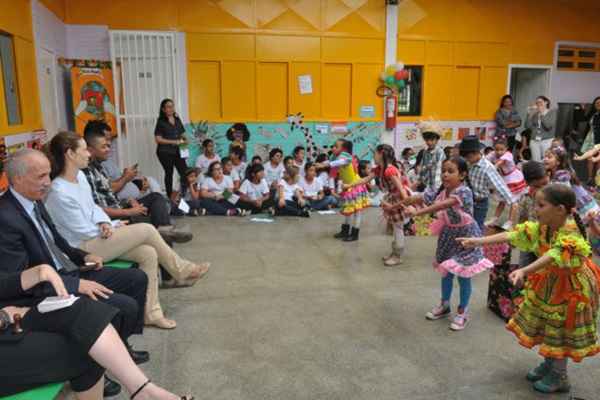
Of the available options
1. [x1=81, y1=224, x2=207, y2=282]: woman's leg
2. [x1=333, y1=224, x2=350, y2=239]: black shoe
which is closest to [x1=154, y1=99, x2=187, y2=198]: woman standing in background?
[x1=333, y1=224, x2=350, y2=239]: black shoe

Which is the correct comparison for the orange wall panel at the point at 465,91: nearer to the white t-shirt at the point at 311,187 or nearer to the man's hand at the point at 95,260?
the white t-shirt at the point at 311,187

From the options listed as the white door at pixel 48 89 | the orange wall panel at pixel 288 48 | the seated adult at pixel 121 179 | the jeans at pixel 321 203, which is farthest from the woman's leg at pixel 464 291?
the orange wall panel at pixel 288 48

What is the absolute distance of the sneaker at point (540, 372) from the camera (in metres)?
2.66

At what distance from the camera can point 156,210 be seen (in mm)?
4641

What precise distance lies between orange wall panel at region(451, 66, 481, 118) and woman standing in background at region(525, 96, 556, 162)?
1.16 meters

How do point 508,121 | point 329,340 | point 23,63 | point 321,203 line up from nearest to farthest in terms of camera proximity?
point 329,340 < point 23,63 < point 321,203 < point 508,121

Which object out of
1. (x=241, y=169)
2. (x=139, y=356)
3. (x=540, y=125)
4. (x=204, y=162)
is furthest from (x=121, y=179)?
(x=540, y=125)

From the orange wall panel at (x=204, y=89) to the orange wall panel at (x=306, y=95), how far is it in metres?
1.33

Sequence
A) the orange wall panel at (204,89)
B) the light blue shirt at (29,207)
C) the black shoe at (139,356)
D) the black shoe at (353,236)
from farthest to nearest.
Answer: the orange wall panel at (204,89)
the black shoe at (353,236)
the black shoe at (139,356)
the light blue shirt at (29,207)

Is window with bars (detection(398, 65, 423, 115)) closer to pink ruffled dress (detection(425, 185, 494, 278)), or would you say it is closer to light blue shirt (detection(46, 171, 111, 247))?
pink ruffled dress (detection(425, 185, 494, 278))

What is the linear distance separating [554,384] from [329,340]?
1.34 meters

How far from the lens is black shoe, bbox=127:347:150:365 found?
2909 millimetres

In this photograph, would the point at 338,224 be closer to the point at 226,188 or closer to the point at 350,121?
the point at 226,188

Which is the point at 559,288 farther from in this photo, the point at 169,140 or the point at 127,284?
the point at 169,140
